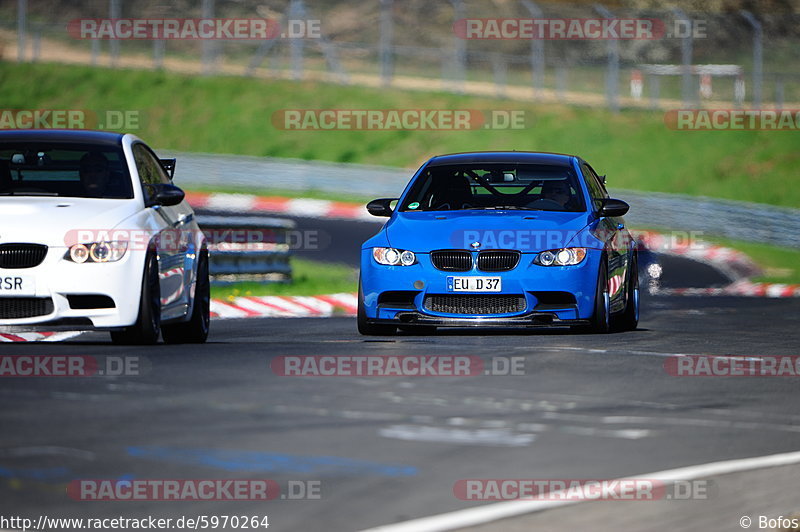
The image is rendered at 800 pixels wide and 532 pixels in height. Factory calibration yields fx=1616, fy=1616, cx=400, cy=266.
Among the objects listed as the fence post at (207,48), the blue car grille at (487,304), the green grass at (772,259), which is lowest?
the green grass at (772,259)

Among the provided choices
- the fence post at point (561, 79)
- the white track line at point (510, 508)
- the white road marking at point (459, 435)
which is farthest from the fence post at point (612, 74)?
the white track line at point (510, 508)

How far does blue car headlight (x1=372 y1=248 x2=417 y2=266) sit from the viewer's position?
1286 centimetres

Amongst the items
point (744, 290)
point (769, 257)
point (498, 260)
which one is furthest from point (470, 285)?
point (769, 257)

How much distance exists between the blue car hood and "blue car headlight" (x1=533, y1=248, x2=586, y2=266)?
4cm

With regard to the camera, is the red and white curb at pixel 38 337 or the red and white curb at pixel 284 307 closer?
the red and white curb at pixel 38 337

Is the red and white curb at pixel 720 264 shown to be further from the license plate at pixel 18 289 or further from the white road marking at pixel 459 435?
the white road marking at pixel 459 435

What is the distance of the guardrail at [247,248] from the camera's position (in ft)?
68.5

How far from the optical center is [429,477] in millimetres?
6605

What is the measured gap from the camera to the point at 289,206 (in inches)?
1380

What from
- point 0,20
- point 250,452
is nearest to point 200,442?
point 250,452

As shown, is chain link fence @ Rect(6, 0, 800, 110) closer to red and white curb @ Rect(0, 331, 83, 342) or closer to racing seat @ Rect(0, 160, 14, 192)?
red and white curb @ Rect(0, 331, 83, 342)

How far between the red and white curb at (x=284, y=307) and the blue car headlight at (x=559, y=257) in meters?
6.10

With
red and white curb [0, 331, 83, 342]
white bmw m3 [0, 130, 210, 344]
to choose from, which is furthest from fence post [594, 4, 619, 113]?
white bmw m3 [0, 130, 210, 344]

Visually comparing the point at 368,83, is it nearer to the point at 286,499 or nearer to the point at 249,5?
the point at 249,5
